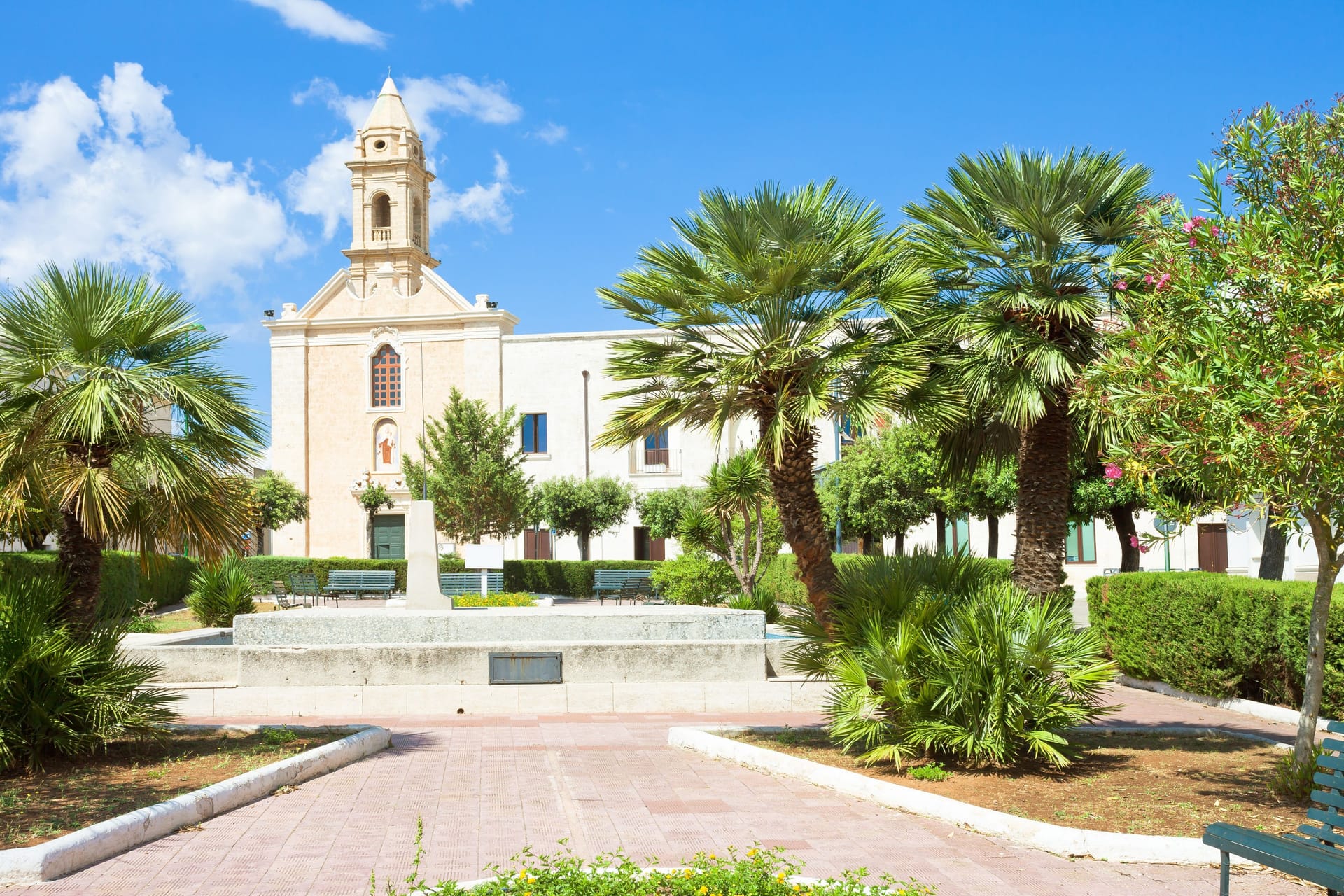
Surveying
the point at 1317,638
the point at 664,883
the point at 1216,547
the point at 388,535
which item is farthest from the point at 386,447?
the point at 664,883

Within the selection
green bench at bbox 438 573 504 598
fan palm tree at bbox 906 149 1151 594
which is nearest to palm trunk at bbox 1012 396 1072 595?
fan palm tree at bbox 906 149 1151 594

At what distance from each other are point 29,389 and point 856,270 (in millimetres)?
7261

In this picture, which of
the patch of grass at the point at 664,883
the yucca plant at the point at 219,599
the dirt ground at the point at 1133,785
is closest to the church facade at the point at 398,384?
the yucca plant at the point at 219,599

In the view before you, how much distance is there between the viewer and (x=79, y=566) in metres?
9.26

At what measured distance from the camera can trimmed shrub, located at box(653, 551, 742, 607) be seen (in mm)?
22047

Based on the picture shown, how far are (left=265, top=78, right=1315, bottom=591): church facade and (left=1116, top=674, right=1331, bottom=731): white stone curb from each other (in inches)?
1121

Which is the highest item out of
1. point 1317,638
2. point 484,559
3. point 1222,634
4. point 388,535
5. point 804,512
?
point 804,512

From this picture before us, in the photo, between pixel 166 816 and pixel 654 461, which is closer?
pixel 166 816

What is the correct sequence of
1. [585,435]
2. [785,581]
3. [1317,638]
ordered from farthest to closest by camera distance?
1. [585,435]
2. [785,581]
3. [1317,638]

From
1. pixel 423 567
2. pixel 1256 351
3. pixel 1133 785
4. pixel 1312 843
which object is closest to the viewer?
pixel 1312 843

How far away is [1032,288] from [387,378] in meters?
37.7

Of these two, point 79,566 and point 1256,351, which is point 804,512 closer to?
point 1256,351

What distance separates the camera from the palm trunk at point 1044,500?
1015cm

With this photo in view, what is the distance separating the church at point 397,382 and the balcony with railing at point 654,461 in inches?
1.7
